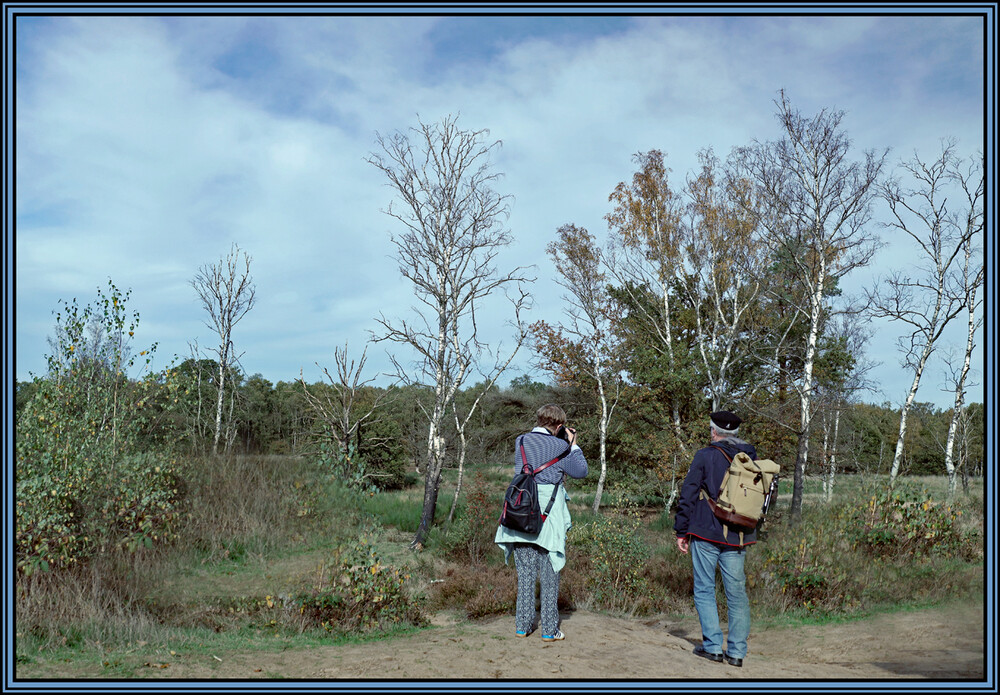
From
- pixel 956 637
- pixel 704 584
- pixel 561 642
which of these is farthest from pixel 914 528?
pixel 561 642

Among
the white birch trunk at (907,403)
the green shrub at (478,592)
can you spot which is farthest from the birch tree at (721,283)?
the green shrub at (478,592)

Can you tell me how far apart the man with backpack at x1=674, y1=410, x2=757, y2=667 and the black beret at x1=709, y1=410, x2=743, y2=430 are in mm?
112

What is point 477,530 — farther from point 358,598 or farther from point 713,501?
point 713,501

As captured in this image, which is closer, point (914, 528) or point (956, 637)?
point (956, 637)

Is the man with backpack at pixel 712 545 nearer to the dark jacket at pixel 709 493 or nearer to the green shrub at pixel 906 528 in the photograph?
the dark jacket at pixel 709 493

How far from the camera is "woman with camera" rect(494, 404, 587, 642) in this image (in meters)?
5.59

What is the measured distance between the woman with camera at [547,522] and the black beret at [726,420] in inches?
42.9

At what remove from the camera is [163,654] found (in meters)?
5.31

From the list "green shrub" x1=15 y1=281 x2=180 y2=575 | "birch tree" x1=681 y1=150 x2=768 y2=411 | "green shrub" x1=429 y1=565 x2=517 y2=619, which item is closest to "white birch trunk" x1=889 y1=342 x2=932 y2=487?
"birch tree" x1=681 y1=150 x2=768 y2=411

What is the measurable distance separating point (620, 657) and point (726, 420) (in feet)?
6.39

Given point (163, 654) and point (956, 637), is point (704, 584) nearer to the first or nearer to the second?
point (956, 637)

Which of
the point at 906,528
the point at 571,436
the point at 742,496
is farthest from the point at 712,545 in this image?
the point at 906,528

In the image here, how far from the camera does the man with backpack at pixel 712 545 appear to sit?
17.4 ft
